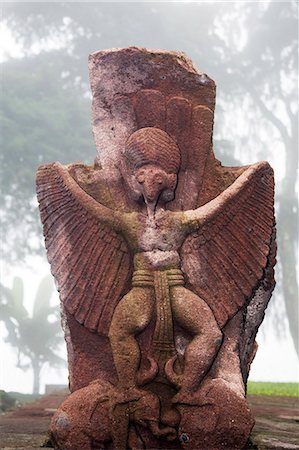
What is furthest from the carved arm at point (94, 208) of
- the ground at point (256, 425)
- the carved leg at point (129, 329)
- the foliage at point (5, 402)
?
the foliage at point (5, 402)

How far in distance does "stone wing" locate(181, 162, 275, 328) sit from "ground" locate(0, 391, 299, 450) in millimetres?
724

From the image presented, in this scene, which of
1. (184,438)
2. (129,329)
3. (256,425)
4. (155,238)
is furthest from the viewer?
(256,425)

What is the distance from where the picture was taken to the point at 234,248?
109 inches

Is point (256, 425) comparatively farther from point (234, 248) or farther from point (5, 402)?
point (5, 402)

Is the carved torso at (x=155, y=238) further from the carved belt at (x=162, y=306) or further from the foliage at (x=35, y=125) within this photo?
the foliage at (x=35, y=125)

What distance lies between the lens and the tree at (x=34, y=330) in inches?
536

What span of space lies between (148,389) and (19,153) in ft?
31.8

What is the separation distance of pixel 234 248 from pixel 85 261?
74 cm

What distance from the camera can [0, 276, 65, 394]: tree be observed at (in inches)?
536

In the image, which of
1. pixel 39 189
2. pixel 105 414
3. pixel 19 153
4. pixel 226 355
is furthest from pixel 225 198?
pixel 19 153

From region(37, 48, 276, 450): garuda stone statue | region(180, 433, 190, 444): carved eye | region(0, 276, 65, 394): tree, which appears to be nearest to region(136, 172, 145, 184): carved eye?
region(37, 48, 276, 450): garuda stone statue

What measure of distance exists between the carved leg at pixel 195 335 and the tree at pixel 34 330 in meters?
11.4

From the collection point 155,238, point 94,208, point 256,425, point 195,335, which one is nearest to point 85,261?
point 94,208

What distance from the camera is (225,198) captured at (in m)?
2.74
